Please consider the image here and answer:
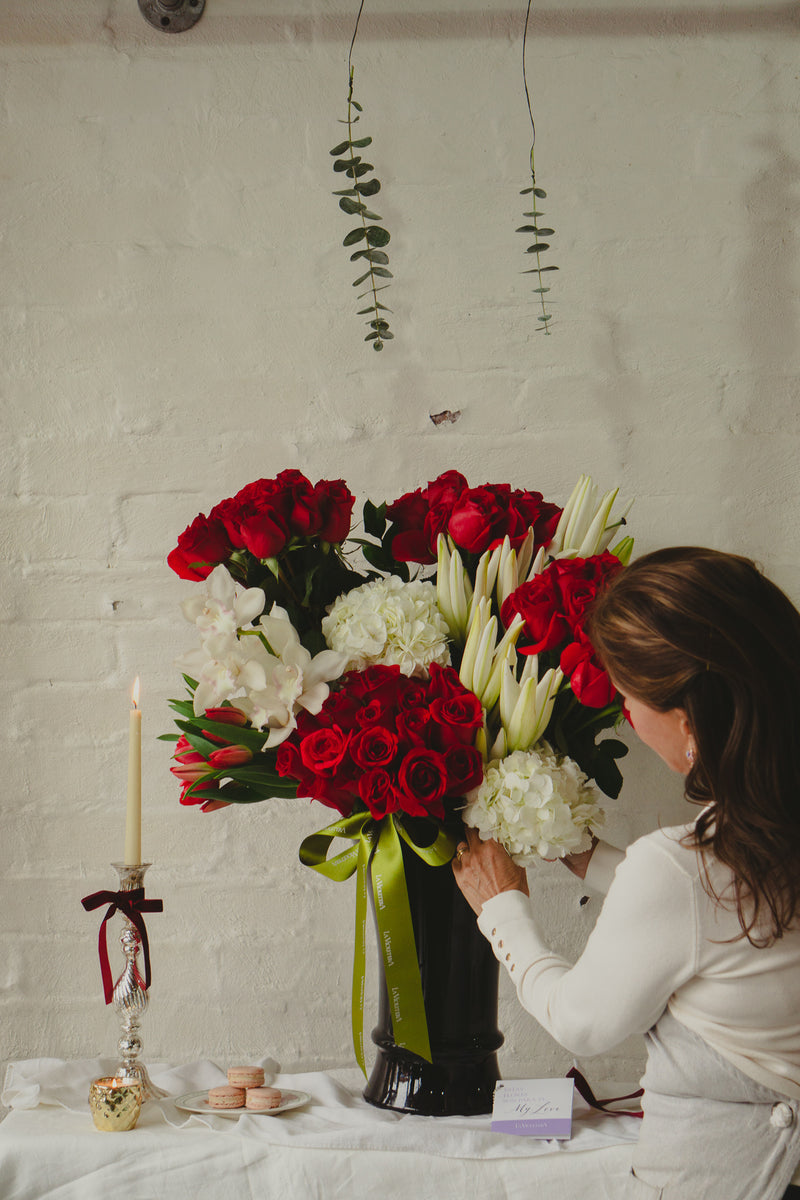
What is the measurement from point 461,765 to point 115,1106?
511 mm

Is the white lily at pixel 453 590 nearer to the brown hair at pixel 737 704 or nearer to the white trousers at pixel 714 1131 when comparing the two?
the brown hair at pixel 737 704

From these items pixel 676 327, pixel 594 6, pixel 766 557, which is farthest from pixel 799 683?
pixel 594 6

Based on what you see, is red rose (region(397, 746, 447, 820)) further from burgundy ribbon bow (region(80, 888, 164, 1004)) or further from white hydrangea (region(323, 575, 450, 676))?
burgundy ribbon bow (region(80, 888, 164, 1004))

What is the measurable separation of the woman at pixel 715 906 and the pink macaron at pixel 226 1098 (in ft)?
1.31

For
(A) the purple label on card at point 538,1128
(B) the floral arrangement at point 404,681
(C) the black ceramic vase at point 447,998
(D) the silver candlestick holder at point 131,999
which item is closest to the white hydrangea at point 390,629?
(B) the floral arrangement at point 404,681

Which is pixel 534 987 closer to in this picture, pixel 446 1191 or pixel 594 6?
pixel 446 1191

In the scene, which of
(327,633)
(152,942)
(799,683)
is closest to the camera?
(799,683)

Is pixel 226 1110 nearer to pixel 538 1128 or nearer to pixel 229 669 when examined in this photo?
pixel 538 1128

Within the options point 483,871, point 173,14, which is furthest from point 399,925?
point 173,14

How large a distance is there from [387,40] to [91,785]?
1149 mm

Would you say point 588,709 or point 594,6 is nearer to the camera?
point 588,709

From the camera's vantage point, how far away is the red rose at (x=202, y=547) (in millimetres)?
1096

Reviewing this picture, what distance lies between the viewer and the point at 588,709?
111 centimetres

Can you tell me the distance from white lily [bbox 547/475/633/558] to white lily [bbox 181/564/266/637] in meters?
0.33
